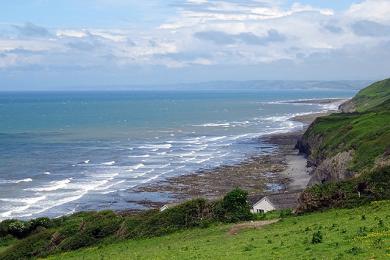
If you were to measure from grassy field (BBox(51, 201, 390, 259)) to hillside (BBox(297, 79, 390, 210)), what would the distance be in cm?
156

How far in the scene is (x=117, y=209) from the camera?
70.1 meters

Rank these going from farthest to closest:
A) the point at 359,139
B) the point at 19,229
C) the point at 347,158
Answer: the point at 359,139 → the point at 347,158 → the point at 19,229

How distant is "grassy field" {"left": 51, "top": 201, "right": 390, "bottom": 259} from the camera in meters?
22.0

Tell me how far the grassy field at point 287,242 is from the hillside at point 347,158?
1.56 metres

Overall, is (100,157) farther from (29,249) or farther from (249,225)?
(249,225)

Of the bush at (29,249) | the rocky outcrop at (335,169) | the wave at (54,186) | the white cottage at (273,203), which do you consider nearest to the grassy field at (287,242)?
the bush at (29,249)

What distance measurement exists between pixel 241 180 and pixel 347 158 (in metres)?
20.9

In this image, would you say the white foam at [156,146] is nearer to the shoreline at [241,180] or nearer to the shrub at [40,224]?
the shoreline at [241,180]

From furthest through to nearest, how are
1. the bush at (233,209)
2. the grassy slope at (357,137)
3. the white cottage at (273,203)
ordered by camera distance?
the grassy slope at (357,137), the white cottage at (273,203), the bush at (233,209)

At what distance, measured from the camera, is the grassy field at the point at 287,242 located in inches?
868

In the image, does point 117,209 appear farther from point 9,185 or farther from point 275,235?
point 275,235

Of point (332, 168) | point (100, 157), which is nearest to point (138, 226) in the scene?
point (332, 168)

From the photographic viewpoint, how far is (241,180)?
88.0 meters

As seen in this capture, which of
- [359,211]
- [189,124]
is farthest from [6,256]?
[189,124]
